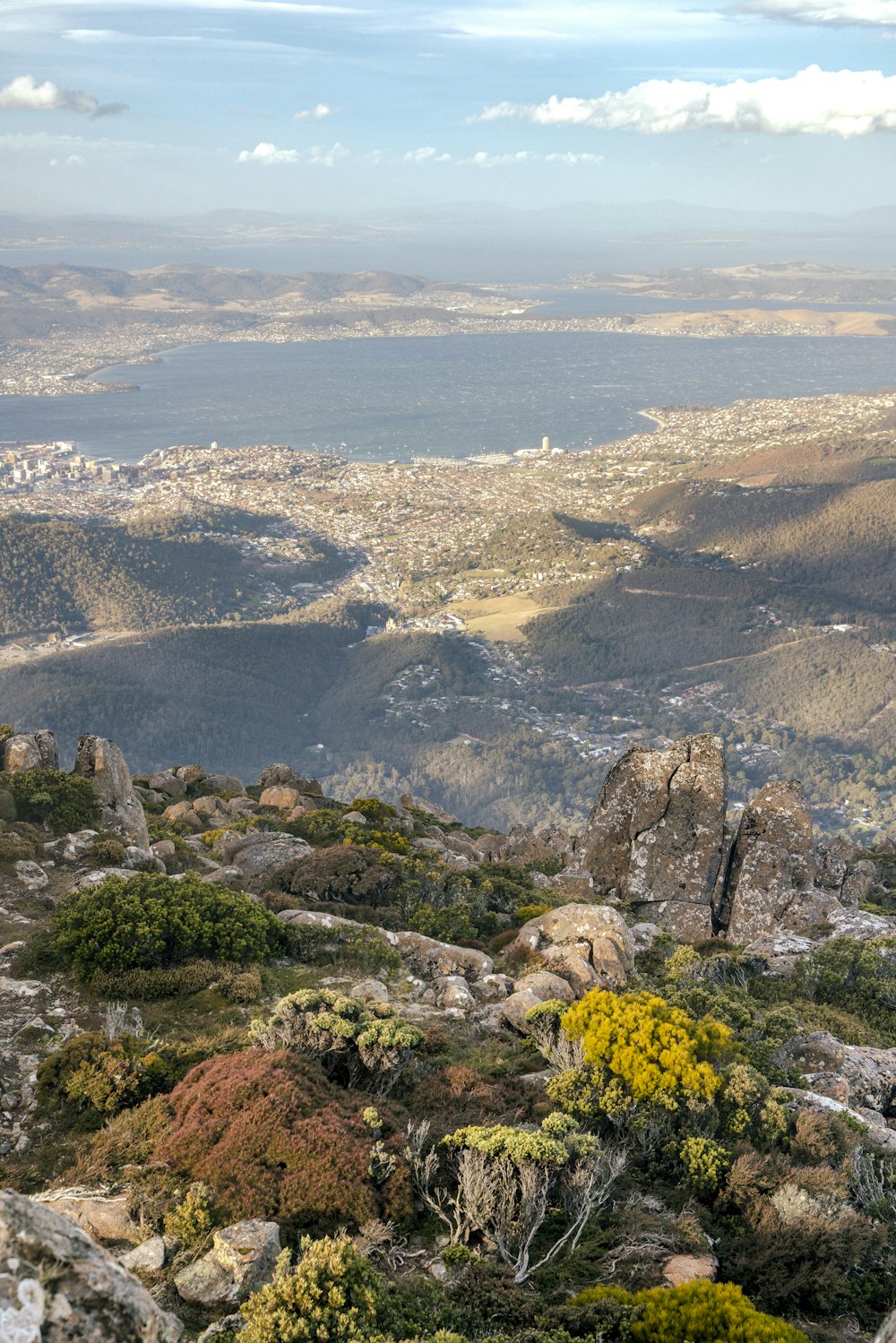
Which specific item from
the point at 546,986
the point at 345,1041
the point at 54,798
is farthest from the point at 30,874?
the point at 546,986

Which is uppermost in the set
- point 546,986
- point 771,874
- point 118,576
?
point 546,986

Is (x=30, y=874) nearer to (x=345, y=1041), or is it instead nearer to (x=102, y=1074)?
(x=102, y=1074)

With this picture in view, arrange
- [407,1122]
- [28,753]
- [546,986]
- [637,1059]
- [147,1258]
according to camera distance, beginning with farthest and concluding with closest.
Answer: [28,753], [546,986], [637,1059], [407,1122], [147,1258]

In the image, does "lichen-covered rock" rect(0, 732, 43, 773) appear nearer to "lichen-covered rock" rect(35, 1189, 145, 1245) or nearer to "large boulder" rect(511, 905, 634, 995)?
"large boulder" rect(511, 905, 634, 995)

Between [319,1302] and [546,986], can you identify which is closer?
[319,1302]

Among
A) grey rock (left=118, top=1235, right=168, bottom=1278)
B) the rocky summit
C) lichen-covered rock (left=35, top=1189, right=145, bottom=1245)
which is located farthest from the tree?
lichen-covered rock (left=35, top=1189, right=145, bottom=1245)

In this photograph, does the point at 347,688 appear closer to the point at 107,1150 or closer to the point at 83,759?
the point at 83,759
